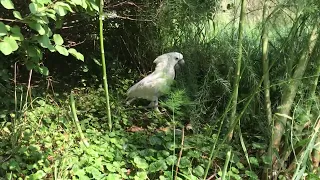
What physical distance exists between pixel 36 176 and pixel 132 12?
5.52 ft

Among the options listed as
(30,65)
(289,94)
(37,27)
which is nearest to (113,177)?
(30,65)

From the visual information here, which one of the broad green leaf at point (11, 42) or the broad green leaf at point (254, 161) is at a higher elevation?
the broad green leaf at point (11, 42)

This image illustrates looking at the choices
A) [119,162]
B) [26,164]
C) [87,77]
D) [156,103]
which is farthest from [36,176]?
[87,77]

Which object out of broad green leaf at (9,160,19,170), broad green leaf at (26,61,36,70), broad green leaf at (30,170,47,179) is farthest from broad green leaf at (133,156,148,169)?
broad green leaf at (26,61,36,70)

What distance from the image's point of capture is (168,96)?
238 centimetres

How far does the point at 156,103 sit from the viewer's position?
101 inches

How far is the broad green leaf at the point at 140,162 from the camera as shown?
1.88 metres

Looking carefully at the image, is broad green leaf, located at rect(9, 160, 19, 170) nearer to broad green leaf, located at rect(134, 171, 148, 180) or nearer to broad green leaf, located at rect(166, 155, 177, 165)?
broad green leaf, located at rect(134, 171, 148, 180)

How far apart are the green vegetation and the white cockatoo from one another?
80 millimetres

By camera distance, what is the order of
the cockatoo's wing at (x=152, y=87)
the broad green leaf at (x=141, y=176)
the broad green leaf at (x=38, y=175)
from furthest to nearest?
the cockatoo's wing at (x=152, y=87) → the broad green leaf at (x=141, y=176) → the broad green leaf at (x=38, y=175)

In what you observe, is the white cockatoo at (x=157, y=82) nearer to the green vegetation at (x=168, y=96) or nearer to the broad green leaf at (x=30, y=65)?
the green vegetation at (x=168, y=96)

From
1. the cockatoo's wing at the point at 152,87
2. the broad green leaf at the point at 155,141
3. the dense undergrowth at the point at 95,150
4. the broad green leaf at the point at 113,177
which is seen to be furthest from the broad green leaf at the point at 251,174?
the cockatoo's wing at the point at 152,87

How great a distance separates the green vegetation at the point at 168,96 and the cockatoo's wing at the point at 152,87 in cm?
9

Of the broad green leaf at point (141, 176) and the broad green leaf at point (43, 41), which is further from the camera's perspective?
the broad green leaf at point (141, 176)
